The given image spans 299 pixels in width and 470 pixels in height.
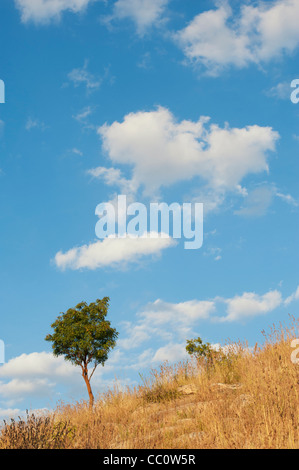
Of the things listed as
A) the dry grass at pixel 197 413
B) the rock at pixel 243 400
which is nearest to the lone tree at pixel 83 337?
the dry grass at pixel 197 413

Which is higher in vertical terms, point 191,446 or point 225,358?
point 225,358

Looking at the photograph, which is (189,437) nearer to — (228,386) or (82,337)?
(228,386)

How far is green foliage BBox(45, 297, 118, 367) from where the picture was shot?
27172 millimetres

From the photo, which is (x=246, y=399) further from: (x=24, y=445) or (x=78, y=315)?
(x=78, y=315)

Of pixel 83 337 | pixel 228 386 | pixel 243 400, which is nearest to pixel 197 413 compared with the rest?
pixel 243 400

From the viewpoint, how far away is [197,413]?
35.3 feet

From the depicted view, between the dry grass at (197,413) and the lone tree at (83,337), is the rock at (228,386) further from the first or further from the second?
the lone tree at (83,337)

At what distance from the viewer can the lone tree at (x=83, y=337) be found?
27.1 m

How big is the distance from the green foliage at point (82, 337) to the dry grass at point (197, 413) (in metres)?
11.4

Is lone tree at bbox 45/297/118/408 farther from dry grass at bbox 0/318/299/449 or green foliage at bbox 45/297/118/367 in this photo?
Answer: dry grass at bbox 0/318/299/449

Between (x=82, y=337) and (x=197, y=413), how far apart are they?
17.6 metres

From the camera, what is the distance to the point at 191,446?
877 centimetres

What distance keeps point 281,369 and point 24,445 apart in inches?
271
